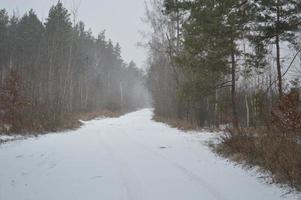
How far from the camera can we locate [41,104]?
1917cm

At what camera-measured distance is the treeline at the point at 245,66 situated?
24.3ft

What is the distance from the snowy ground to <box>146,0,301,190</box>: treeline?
86cm

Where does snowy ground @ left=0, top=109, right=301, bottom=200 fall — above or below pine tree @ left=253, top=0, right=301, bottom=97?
below

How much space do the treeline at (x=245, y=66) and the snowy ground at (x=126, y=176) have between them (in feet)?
2.82

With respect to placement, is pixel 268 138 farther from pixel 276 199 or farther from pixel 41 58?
pixel 41 58

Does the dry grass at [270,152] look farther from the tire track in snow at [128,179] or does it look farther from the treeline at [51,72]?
the treeline at [51,72]

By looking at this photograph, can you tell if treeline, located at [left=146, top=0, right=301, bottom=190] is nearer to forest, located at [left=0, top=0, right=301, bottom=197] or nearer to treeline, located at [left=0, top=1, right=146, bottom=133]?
forest, located at [left=0, top=0, right=301, bottom=197]

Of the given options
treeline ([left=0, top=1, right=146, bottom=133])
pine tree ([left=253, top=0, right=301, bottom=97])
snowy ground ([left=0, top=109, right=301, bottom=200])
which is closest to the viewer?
snowy ground ([left=0, top=109, right=301, bottom=200])

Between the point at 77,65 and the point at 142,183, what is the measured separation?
140ft

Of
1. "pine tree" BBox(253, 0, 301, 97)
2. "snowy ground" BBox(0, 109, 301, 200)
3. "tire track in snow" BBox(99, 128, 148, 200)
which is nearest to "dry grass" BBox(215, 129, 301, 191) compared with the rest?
"snowy ground" BBox(0, 109, 301, 200)

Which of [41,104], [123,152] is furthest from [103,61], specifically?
[123,152]

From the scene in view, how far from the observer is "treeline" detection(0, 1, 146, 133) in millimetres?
16922

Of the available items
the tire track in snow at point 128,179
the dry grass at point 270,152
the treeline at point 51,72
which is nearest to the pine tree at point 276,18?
the dry grass at point 270,152

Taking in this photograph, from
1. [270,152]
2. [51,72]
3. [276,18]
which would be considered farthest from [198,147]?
[51,72]
